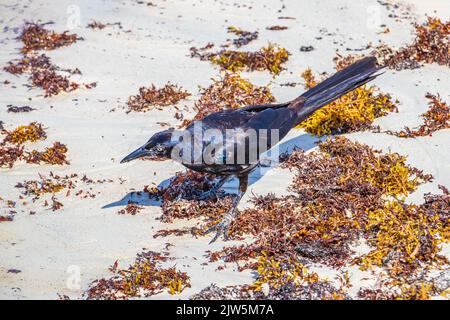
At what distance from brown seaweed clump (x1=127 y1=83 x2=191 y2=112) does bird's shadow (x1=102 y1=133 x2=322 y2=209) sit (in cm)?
180

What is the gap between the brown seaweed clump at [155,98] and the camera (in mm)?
8492

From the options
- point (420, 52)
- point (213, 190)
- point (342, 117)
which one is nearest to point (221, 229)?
point (213, 190)

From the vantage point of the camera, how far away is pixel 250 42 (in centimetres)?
989

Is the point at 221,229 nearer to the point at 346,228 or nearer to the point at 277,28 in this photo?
the point at 346,228

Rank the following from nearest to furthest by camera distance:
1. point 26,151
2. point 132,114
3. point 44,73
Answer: point 26,151 → point 132,114 → point 44,73

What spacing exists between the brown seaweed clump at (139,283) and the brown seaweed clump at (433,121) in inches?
145

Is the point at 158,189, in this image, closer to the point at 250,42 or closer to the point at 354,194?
the point at 354,194

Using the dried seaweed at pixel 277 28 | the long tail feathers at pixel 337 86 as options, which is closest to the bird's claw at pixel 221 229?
the long tail feathers at pixel 337 86

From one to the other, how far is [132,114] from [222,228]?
303cm

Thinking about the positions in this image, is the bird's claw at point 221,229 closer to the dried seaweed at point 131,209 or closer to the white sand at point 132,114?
the white sand at point 132,114

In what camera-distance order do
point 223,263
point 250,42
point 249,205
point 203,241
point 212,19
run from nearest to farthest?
point 223,263 < point 203,241 < point 249,205 < point 250,42 < point 212,19

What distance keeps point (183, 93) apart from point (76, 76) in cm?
183

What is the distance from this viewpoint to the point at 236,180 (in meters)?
7.21

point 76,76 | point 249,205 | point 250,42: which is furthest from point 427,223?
point 76,76
